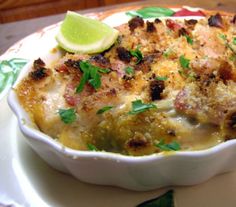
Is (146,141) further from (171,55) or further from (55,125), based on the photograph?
(171,55)

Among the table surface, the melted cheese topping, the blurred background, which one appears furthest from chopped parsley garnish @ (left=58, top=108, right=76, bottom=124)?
the blurred background

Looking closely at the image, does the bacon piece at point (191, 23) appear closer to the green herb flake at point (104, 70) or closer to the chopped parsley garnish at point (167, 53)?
the chopped parsley garnish at point (167, 53)

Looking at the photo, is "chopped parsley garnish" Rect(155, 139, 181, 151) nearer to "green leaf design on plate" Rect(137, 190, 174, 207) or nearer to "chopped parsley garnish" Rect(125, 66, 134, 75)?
"green leaf design on plate" Rect(137, 190, 174, 207)

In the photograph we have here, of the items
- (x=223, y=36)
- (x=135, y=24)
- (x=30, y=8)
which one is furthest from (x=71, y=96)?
(x=30, y=8)

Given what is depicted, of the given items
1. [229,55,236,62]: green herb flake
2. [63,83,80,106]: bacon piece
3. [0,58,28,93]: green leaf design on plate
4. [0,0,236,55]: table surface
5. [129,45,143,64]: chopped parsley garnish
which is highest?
[129,45,143,64]: chopped parsley garnish

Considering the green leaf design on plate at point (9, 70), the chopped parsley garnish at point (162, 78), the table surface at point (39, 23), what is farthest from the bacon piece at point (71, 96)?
the table surface at point (39, 23)

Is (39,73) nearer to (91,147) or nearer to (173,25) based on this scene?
(91,147)
